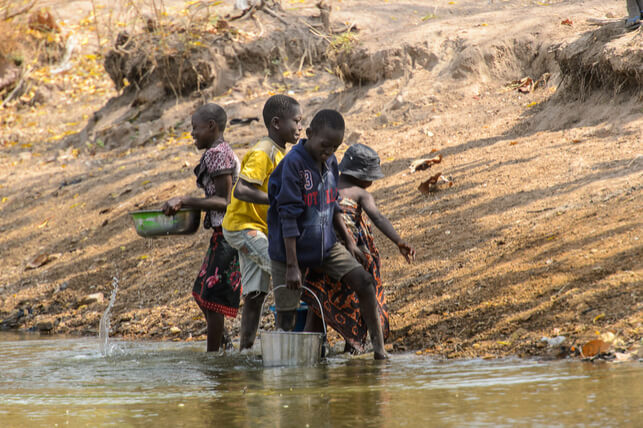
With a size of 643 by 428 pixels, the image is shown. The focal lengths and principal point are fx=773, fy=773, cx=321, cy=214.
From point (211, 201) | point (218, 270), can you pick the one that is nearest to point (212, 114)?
point (211, 201)

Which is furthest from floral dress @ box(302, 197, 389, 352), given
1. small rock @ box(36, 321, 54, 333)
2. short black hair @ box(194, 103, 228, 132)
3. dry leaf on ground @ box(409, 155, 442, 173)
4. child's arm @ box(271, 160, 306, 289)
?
dry leaf on ground @ box(409, 155, 442, 173)

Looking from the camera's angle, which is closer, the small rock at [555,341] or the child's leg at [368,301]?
the small rock at [555,341]

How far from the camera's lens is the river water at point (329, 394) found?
299cm

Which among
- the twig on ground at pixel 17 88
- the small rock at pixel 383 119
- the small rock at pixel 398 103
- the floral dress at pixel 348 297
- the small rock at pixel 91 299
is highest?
the twig on ground at pixel 17 88

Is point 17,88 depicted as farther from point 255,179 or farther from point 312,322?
point 255,179

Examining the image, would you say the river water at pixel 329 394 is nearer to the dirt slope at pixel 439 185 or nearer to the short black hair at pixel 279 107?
the dirt slope at pixel 439 185

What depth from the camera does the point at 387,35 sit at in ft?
40.5

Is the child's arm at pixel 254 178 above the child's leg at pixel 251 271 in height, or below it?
above

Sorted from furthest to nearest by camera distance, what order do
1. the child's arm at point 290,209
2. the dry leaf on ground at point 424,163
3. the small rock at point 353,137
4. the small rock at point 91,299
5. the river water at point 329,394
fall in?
the small rock at point 353,137
the dry leaf on ground at point 424,163
the small rock at point 91,299
the child's arm at point 290,209
the river water at point 329,394

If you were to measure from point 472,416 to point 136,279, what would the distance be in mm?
5794

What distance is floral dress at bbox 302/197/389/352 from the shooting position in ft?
15.4

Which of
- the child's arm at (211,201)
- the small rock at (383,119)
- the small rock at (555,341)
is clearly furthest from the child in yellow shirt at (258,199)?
the small rock at (383,119)

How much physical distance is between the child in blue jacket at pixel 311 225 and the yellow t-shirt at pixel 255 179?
216 mm

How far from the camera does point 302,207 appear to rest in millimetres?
4172
